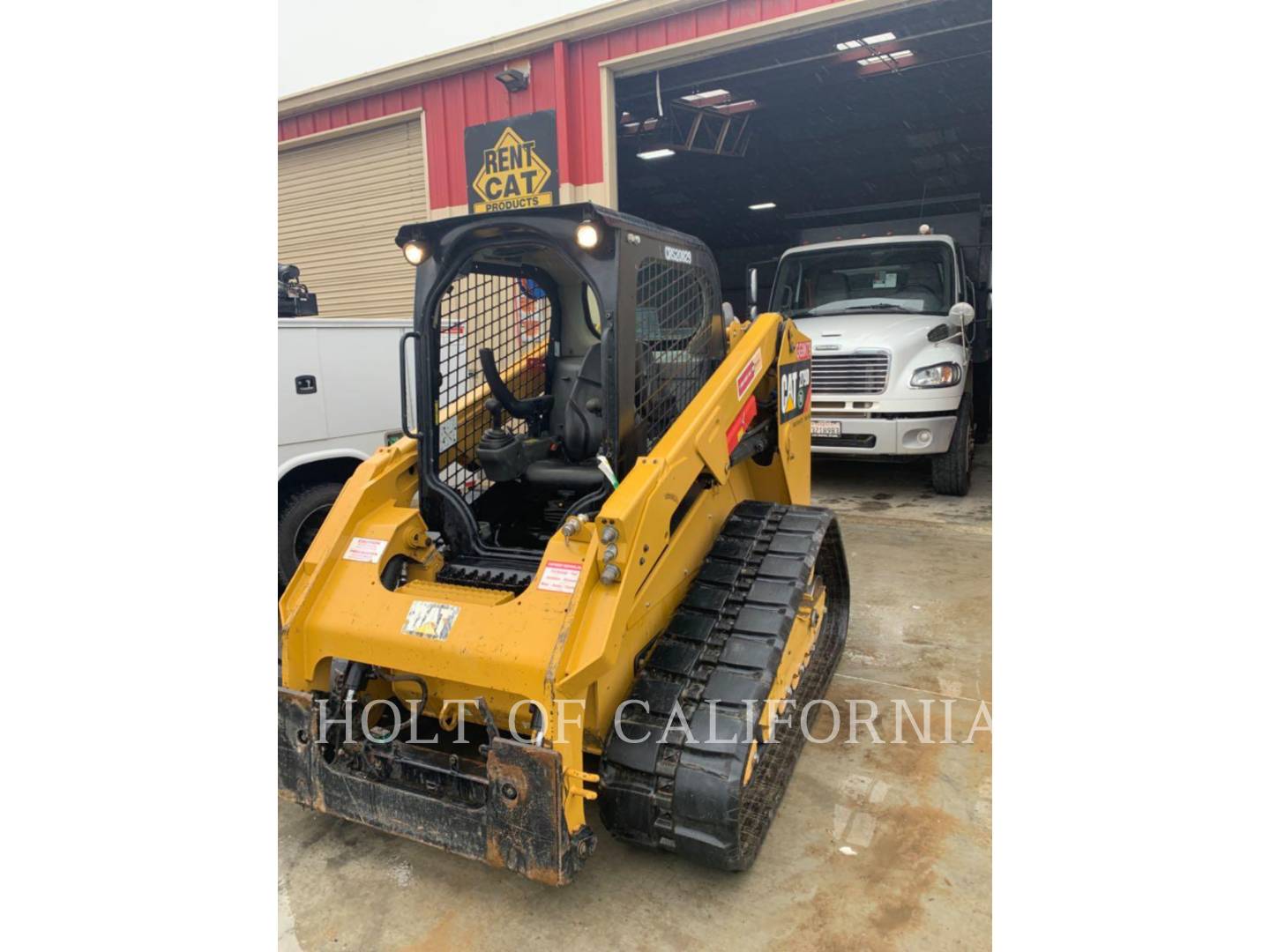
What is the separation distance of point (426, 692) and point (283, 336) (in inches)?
126

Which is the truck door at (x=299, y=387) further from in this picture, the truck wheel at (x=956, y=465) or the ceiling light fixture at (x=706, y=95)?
the ceiling light fixture at (x=706, y=95)

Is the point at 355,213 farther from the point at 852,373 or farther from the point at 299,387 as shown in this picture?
the point at 852,373

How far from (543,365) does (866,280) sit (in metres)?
5.94

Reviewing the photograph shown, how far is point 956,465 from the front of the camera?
27.2 feet

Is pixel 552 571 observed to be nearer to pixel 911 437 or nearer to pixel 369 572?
pixel 369 572

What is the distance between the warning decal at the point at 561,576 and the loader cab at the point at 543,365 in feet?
1.27

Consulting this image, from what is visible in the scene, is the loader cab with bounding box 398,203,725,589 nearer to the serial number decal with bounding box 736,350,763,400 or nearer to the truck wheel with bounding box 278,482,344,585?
the serial number decal with bounding box 736,350,763,400

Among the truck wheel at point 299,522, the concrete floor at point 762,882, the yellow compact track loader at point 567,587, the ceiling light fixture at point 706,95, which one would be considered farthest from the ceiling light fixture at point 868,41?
the concrete floor at point 762,882

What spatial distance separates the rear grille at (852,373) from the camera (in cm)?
791

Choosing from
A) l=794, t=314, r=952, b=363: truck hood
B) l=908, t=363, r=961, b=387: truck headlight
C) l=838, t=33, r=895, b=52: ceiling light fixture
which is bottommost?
l=908, t=363, r=961, b=387: truck headlight

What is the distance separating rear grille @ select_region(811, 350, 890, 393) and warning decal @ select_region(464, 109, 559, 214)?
11.3 feet

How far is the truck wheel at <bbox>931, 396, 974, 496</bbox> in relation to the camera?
826 cm

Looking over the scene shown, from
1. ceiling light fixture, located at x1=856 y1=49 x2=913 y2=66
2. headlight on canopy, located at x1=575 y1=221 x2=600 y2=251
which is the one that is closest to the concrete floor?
headlight on canopy, located at x1=575 y1=221 x2=600 y2=251

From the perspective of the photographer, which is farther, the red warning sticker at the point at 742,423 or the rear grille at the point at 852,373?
the rear grille at the point at 852,373
